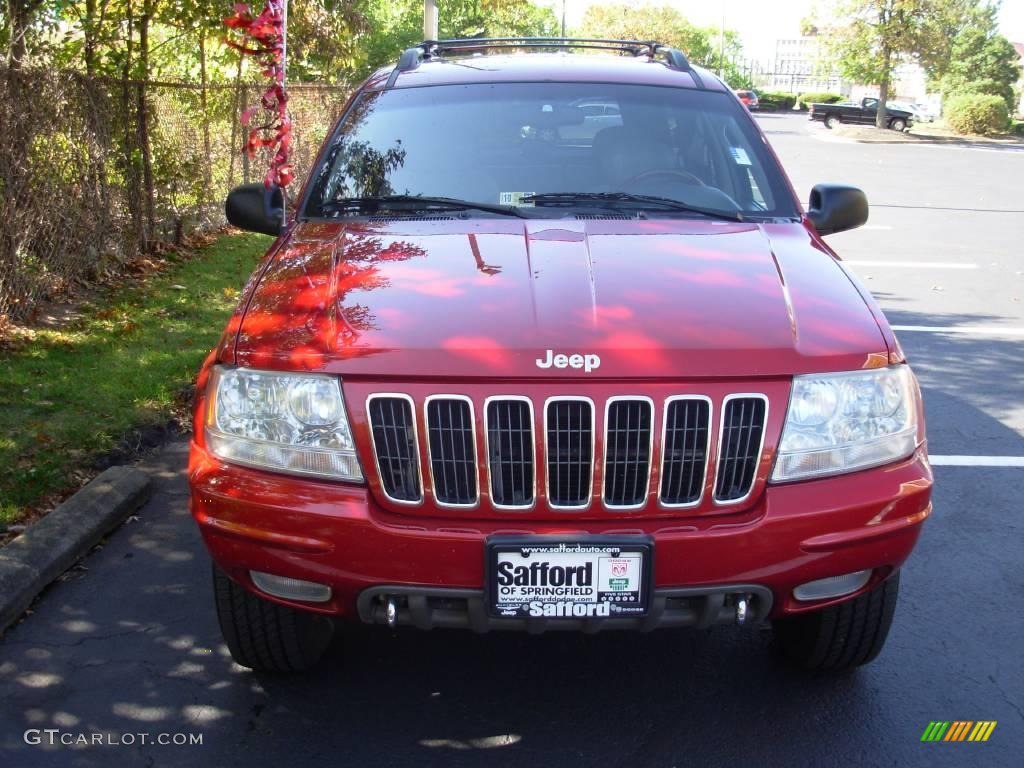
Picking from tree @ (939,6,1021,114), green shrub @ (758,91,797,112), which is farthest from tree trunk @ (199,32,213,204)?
green shrub @ (758,91,797,112)

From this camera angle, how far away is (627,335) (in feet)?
9.12

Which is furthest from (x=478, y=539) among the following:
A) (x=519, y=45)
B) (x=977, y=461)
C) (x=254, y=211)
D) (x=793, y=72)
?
(x=793, y=72)

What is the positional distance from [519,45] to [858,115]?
4550 cm

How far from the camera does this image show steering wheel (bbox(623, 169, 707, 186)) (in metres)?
4.07

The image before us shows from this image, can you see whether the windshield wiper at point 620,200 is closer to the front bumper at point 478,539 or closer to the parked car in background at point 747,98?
the parked car in background at point 747,98

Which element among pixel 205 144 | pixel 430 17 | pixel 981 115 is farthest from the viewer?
pixel 981 115

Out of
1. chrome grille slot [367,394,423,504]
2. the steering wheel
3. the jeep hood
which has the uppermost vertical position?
the steering wheel

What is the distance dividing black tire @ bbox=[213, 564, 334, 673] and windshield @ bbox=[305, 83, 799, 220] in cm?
144

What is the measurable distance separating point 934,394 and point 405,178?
4.07 meters

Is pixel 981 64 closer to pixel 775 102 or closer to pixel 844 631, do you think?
pixel 775 102

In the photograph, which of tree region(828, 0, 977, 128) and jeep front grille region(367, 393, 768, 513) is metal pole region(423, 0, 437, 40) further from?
tree region(828, 0, 977, 128)

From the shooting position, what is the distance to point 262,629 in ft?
10.5

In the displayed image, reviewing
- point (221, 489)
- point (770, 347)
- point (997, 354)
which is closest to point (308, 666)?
point (221, 489)

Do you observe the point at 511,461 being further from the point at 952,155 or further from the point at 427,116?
the point at 952,155
